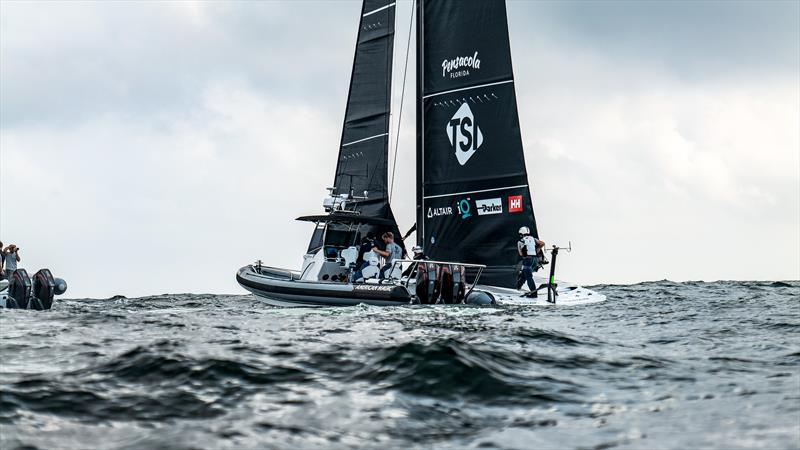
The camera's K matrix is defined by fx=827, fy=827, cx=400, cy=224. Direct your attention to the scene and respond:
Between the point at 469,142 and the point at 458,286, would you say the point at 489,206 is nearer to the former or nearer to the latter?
the point at 469,142

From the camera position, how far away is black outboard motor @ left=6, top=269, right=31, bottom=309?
1659 centimetres

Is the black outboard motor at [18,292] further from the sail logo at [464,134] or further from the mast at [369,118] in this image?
the sail logo at [464,134]

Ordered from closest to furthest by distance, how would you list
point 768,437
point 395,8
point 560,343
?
point 768,437 < point 560,343 < point 395,8

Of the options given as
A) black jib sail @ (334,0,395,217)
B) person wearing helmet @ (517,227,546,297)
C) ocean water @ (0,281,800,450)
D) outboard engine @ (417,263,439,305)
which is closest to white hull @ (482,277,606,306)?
person wearing helmet @ (517,227,546,297)

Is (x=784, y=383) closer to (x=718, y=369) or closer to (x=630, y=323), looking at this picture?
(x=718, y=369)

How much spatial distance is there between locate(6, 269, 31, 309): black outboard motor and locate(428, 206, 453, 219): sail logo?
9.94 metres

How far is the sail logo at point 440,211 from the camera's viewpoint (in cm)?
2156

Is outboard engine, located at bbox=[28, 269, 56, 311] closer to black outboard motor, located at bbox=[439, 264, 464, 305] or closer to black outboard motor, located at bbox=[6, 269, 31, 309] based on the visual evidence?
black outboard motor, located at bbox=[6, 269, 31, 309]

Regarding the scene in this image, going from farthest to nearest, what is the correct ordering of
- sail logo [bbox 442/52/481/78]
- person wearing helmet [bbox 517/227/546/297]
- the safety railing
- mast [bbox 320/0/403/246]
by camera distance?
mast [bbox 320/0/403/246]
sail logo [bbox 442/52/481/78]
person wearing helmet [bbox 517/227/546/297]
the safety railing

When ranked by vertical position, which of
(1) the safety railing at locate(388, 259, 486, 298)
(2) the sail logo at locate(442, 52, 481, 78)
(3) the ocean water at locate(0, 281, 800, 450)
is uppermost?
(2) the sail logo at locate(442, 52, 481, 78)

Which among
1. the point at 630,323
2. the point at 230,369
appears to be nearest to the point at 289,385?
the point at 230,369

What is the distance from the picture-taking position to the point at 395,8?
25.4m

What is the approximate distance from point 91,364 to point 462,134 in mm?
14400

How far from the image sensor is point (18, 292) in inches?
657
